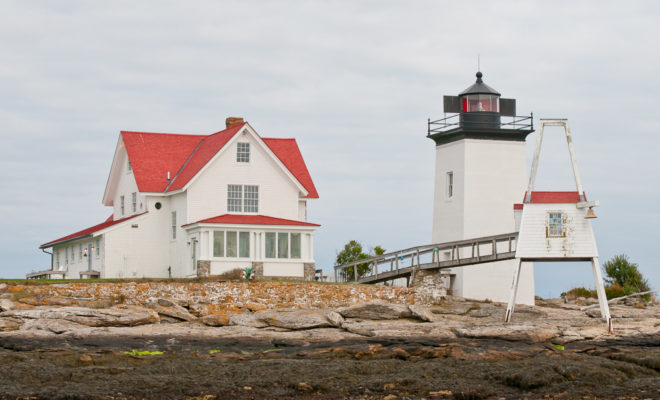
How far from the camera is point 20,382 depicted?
19.2 metres

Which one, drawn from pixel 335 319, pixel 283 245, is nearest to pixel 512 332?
pixel 335 319

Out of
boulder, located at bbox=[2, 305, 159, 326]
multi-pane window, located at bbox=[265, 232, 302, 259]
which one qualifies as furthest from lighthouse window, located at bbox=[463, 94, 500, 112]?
boulder, located at bbox=[2, 305, 159, 326]

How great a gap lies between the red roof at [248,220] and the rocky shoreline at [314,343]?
4037 mm

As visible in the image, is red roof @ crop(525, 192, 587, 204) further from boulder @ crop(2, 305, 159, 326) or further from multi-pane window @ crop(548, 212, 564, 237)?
boulder @ crop(2, 305, 159, 326)

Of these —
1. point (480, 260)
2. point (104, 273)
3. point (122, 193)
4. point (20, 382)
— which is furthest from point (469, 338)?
point (122, 193)

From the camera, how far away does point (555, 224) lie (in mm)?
29125

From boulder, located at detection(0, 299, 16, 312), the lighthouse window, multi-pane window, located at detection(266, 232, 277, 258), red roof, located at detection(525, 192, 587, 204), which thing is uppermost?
the lighthouse window

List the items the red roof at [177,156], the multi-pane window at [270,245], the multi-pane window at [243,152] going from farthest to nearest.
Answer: the red roof at [177,156] → the multi-pane window at [243,152] → the multi-pane window at [270,245]

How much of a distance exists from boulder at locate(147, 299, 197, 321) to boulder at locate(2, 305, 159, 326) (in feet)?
2.65

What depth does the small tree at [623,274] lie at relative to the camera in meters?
41.7

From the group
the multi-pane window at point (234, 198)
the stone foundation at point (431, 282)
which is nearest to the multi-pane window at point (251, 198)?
the multi-pane window at point (234, 198)

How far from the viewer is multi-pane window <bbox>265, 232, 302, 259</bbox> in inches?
1388

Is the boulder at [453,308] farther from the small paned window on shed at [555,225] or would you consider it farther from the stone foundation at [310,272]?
the stone foundation at [310,272]

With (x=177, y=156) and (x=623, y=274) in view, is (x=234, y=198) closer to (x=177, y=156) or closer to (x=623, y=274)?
(x=177, y=156)
